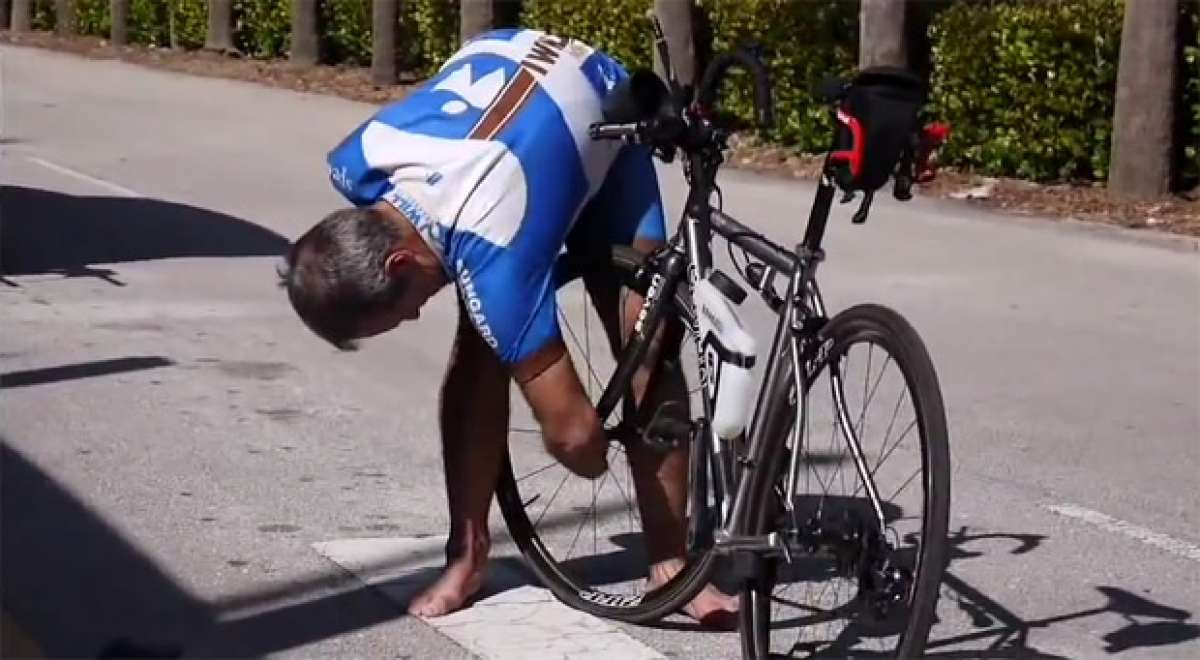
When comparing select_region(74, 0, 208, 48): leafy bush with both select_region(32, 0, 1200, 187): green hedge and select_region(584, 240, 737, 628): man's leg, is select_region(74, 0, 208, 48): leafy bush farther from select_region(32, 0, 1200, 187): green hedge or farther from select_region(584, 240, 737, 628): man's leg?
select_region(584, 240, 737, 628): man's leg

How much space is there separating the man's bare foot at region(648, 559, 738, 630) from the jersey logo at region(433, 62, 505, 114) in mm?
1248

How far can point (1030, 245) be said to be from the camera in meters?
12.4

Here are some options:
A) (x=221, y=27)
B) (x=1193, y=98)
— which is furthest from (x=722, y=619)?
(x=221, y=27)

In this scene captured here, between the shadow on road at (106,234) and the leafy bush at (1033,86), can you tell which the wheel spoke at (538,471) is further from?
the leafy bush at (1033,86)

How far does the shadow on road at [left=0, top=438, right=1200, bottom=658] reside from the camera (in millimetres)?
5145

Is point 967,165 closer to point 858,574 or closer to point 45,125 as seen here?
point 45,125

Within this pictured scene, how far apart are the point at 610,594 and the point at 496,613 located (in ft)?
0.96

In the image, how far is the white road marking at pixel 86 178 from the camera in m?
13.9

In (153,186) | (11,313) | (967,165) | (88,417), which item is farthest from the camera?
(967,165)

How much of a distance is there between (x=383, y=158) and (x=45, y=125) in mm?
15031

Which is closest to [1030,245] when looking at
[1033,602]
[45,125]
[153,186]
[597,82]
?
[153,186]

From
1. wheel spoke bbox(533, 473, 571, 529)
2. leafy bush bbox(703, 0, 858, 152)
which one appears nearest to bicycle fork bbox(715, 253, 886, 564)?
wheel spoke bbox(533, 473, 571, 529)

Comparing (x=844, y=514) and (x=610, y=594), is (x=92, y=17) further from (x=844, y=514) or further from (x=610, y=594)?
(x=844, y=514)

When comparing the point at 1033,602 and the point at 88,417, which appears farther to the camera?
the point at 88,417
